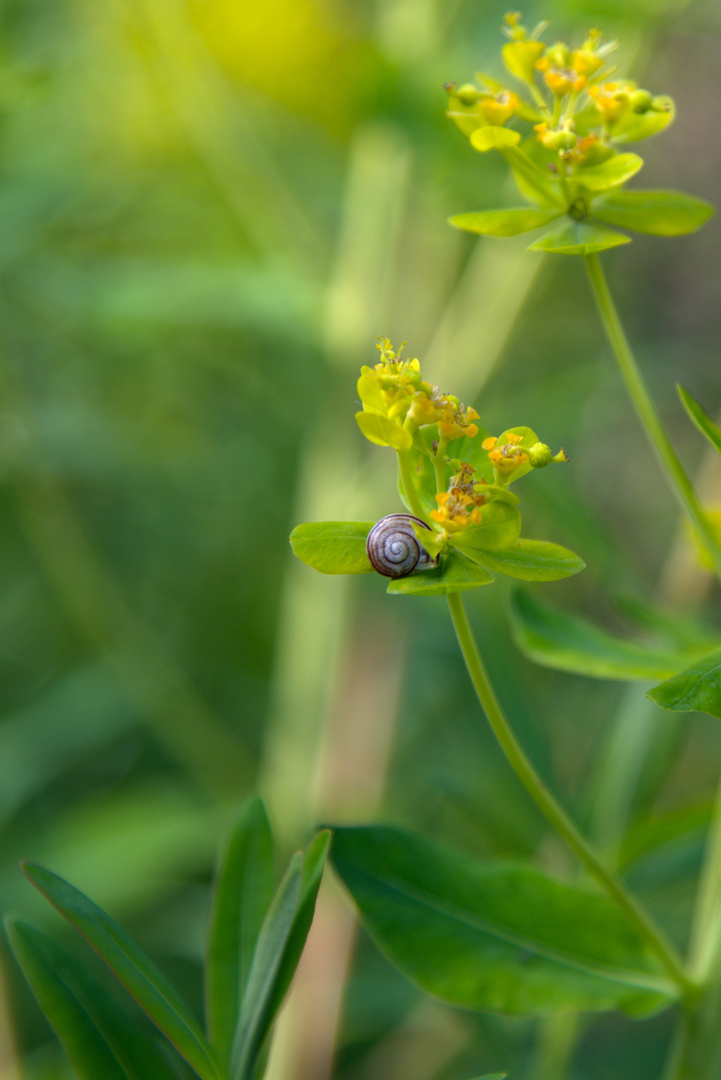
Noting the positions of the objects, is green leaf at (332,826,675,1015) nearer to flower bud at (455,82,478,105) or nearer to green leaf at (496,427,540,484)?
green leaf at (496,427,540,484)

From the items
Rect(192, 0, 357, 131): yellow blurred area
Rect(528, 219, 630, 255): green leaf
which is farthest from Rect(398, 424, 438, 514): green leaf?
Rect(192, 0, 357, 131): yellow blurred area

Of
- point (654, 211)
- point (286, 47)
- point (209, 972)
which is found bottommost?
point (209, 972)

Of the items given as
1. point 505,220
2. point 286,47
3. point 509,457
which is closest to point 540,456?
point 509,457

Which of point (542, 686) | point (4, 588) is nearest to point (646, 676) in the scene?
point (542, 686)

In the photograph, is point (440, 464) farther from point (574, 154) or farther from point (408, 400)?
point (574, 154)

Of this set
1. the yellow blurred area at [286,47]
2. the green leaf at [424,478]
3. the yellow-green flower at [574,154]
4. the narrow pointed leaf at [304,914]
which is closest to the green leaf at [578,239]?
the yellow-green flower at [574,154]

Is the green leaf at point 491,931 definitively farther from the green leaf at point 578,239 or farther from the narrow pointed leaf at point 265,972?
the green leaf at point 578,239

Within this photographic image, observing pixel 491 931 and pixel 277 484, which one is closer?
pixel 491 931
